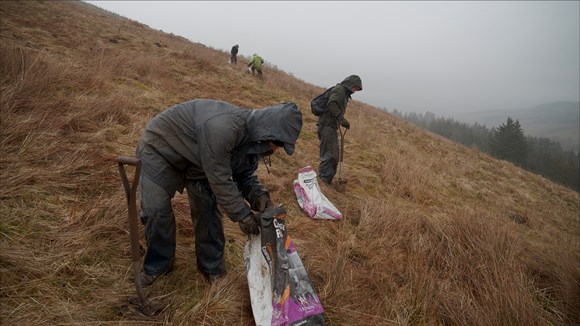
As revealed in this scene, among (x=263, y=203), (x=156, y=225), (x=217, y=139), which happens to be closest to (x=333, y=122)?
(x=263, y=203)

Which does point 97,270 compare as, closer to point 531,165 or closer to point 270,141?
point 270,141

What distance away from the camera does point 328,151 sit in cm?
512

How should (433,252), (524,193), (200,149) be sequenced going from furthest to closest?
(524,193)
(433,252)
(200,149)

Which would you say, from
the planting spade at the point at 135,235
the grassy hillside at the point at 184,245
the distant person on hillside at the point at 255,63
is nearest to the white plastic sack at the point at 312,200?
the grassy hillside at the point at 184,245

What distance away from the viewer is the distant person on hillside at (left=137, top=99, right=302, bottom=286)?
193cm

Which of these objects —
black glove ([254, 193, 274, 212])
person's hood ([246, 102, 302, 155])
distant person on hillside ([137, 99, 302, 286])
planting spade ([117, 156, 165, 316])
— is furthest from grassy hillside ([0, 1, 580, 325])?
person's hood ([246, 102, 302, 155])

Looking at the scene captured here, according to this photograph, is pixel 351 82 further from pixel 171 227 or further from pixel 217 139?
pixel 171 227

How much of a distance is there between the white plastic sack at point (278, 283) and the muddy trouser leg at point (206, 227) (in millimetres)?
378

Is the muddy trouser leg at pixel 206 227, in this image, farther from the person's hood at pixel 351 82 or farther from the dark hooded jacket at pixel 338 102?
the person's hood at pixel 351 82

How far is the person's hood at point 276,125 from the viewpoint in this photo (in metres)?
1.98

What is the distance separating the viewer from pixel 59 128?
3.78 m

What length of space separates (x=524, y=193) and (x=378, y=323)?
971 cm

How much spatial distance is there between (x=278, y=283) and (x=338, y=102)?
352cm

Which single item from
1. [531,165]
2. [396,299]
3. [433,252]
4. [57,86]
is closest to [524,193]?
[433,252]
